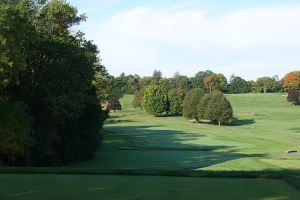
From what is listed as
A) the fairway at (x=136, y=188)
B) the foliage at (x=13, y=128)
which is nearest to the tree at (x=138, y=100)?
the foliage at (x=13, y=128)

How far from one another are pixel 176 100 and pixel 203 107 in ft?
80.9

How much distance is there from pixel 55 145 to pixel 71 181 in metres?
28.9

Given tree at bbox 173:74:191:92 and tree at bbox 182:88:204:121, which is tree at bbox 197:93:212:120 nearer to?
tree at bbox 182:88:204:121

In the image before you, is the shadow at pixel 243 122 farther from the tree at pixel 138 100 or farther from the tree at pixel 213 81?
the tree at pixel 213 81

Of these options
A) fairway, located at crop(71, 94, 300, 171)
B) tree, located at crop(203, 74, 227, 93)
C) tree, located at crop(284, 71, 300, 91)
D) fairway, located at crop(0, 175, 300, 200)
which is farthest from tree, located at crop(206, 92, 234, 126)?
fairway, located at crop(0, 175, 300, 200)

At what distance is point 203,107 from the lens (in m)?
105

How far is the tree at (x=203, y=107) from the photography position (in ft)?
341

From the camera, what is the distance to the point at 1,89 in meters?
31.0

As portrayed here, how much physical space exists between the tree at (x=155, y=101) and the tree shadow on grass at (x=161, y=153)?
160 feet

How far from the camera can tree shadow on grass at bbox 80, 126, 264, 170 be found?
3822 cm

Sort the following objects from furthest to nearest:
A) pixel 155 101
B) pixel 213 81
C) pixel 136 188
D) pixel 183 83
Answer: pixel 213 81, pixel 183 83, pixel 155 101, pixel 136 188

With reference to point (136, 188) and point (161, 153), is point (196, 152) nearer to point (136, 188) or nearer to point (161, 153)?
point (161, 153)

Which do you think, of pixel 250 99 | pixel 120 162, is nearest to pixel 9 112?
pixel 120 162

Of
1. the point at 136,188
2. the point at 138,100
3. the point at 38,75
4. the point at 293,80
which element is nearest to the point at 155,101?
the point at 138,100
